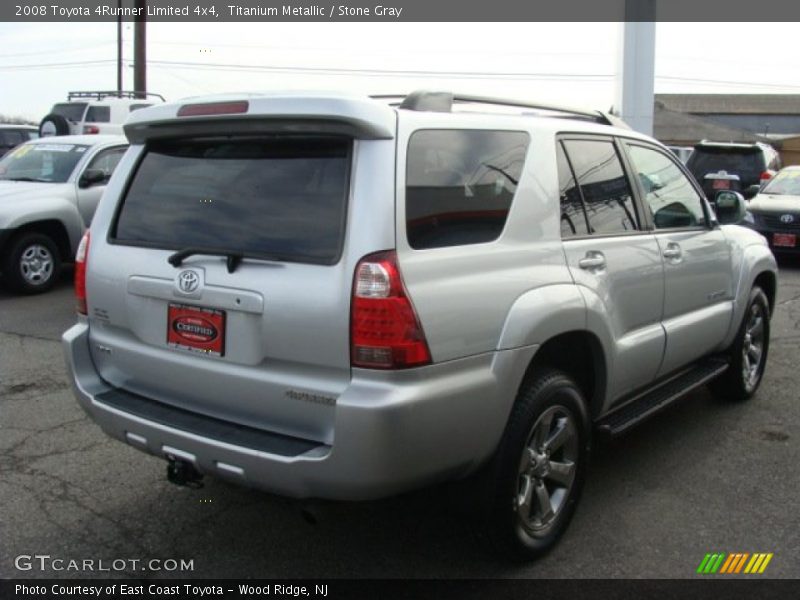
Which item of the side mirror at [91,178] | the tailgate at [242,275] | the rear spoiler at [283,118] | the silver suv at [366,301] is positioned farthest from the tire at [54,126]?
the rear spoiler at [283,118]

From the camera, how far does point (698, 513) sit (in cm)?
371

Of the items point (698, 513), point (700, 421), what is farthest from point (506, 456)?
point (700, 421)

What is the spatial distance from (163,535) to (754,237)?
13.8ft

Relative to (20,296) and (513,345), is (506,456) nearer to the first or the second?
(513,345)

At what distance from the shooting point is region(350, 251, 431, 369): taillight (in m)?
2.57

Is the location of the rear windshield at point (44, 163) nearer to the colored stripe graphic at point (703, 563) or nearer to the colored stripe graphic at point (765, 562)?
the colored stripe graphic at point (703, 563)

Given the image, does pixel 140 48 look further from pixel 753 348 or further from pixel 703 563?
pixel 703 563

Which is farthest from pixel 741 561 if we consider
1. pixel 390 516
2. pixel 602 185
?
pixel 602 185

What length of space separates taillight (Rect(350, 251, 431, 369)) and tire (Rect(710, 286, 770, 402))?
3.27m

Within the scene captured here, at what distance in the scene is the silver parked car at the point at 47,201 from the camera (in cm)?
886

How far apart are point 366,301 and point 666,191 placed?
2.63 metres

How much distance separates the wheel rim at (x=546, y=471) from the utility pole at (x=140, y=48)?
18.3m

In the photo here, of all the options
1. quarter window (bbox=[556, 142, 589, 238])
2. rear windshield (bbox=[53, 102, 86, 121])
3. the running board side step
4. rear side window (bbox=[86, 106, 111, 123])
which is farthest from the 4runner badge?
rear windshield (bbox=[53, 102, 86, 121])

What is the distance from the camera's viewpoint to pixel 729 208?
496 centimetres
